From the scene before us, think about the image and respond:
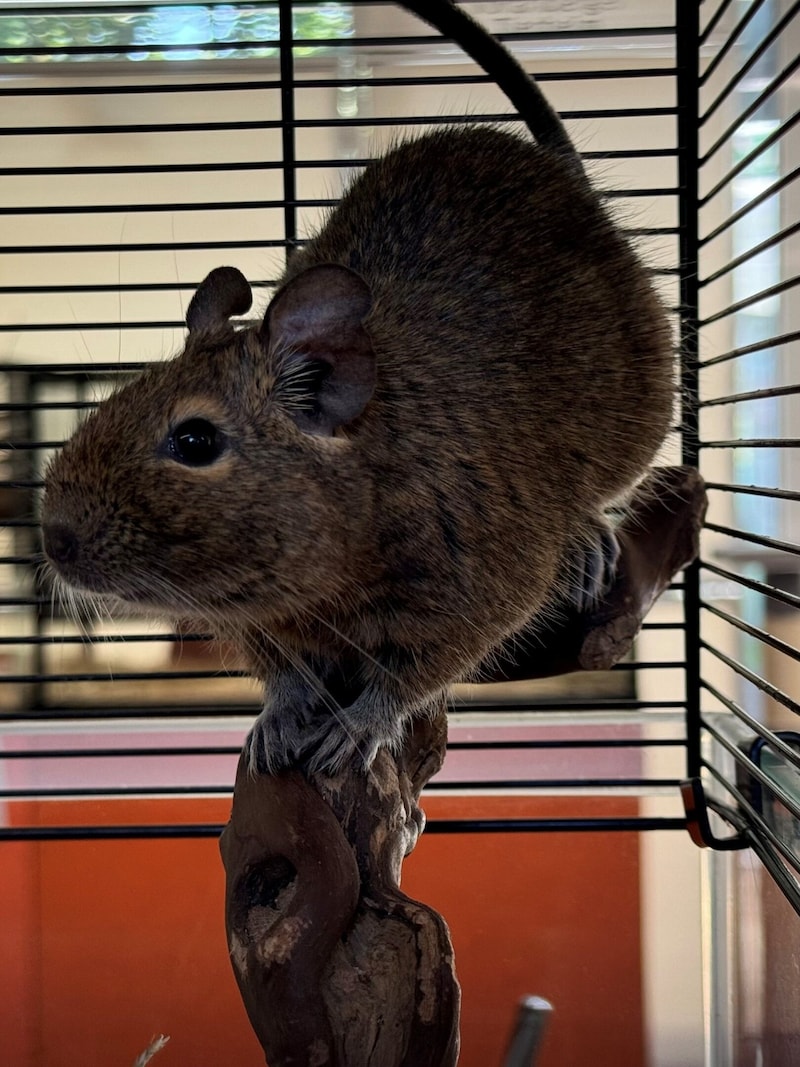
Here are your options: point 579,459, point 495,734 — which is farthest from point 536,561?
point 495,734

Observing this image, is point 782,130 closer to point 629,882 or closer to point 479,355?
point 479,355

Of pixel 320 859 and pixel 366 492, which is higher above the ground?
pixel 366 492

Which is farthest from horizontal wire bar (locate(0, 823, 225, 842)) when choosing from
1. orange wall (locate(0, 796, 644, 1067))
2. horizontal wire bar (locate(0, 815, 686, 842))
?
orange wall (locate(0, 796, 644, 1067))

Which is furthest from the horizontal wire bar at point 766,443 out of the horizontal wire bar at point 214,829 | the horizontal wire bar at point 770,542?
the horizontal wire bar at point 214,829

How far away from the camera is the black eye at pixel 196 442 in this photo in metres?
0.98

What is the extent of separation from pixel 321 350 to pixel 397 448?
151 mm

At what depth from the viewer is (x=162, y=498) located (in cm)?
93

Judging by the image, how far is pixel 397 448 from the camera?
111cm

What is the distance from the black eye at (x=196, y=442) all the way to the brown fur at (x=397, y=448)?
0.01 m

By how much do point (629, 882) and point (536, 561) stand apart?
1048 millimetres

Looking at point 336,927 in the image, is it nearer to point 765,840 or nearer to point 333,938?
point 333,938

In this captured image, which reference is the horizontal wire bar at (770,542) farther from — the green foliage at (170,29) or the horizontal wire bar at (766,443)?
the green foliage at (170,29)

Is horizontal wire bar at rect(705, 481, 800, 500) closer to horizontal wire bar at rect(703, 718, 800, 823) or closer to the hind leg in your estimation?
the hind leg

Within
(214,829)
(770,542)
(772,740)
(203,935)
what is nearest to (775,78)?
(770,542)
